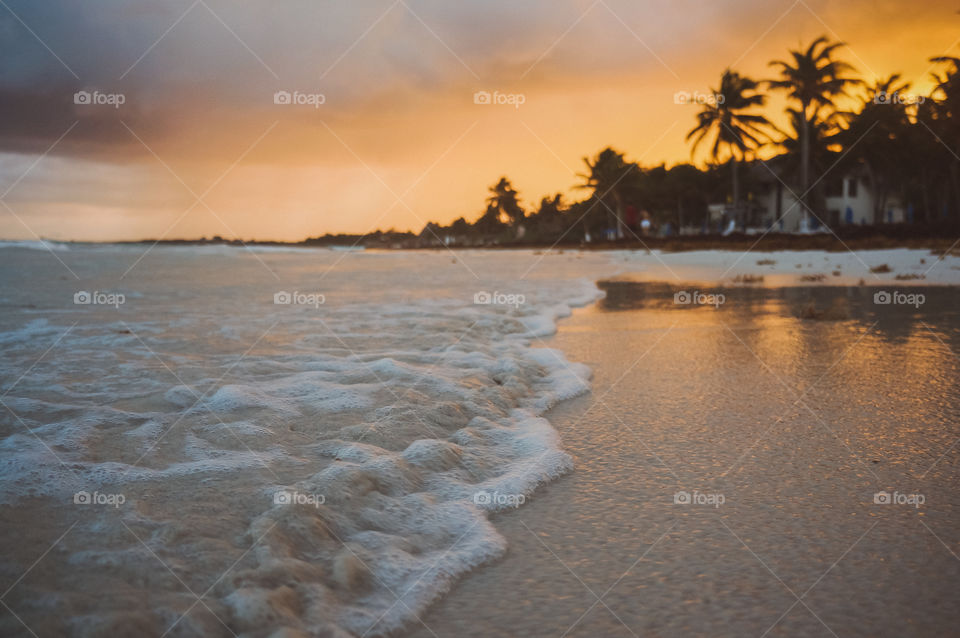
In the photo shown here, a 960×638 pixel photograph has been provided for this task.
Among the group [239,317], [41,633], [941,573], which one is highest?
[239,317]

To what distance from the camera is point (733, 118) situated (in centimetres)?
4138

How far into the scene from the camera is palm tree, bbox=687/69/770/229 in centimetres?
4069

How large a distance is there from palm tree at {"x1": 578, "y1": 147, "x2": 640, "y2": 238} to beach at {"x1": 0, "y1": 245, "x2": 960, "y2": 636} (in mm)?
51742

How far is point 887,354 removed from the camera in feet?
16.7

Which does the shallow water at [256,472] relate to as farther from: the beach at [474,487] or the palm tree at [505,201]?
the palm tree at [505,201]

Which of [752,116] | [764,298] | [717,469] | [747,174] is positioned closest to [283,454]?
[717,469]

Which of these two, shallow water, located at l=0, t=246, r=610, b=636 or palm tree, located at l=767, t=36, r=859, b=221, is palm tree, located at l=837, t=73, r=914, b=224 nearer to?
palm tree, located at l=767, t=36, r=859, b=221

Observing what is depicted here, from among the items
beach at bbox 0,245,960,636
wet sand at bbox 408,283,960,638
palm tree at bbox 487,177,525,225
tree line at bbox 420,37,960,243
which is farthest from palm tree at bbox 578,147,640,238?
wet sand at bbox 408,283,960,638

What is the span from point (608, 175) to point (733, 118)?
592 inches

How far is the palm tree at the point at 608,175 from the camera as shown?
182 feet

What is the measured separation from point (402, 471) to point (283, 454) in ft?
1.80

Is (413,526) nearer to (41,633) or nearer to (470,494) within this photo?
(470,494)

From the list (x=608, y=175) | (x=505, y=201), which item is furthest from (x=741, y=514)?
(x=505, y=201)

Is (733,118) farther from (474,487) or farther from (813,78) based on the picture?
(474,487)
